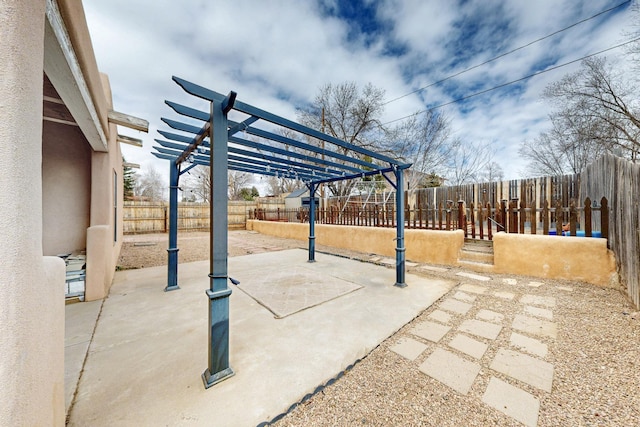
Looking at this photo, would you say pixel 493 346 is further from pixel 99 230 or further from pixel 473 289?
pixel 99 230

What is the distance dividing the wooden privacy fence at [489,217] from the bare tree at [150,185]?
2991 centimetres

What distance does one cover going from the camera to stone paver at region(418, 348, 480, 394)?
1738 millimetres

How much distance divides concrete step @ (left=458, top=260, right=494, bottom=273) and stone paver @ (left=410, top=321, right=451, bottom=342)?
9.34 feet

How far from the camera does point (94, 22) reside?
2992 mm

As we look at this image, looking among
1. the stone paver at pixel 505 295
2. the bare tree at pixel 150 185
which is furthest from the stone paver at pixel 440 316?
the bare tree at pixel 150 185

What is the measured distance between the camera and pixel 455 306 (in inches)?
122

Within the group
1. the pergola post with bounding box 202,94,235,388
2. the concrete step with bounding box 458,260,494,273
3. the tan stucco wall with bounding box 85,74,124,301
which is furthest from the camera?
the concrete step with bounding box 458,260,494,273

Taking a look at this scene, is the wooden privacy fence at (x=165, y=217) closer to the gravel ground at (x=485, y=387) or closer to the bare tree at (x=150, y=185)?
the gravel ground at (x=485, y=387)

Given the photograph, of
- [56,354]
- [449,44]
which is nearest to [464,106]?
[449,44]

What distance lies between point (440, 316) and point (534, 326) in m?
0.96

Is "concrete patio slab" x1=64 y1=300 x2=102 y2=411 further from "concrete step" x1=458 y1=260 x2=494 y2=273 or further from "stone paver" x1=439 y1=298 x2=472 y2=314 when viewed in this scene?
"concrete step" x1=458 y1=260 x2=494 y2=273

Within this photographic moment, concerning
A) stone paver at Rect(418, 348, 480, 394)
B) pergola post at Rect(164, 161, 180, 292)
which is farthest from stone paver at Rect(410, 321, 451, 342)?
pergola post at Rect(164, 161, 180, 292)

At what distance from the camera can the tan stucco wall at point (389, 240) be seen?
5.27 m

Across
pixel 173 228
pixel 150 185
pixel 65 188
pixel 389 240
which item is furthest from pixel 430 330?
pixel 150 185
